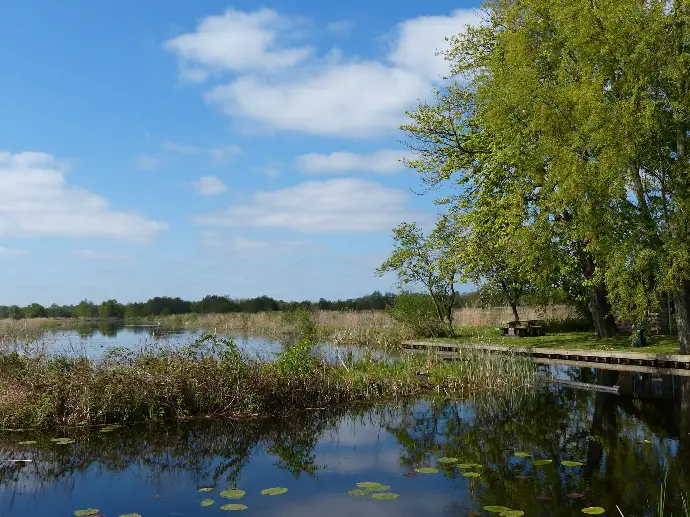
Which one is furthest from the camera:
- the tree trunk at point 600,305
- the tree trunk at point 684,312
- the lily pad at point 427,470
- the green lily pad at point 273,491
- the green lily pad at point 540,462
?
the tree trunk at point 600,305

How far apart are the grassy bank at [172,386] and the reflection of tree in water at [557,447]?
2144 millimetres

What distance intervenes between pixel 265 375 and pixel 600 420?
23.3ft

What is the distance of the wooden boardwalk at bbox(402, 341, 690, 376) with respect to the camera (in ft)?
→ 63.7

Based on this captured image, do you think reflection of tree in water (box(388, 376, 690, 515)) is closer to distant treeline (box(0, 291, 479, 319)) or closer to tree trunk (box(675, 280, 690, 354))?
tree trunk (box(675, 280, 690, 354))

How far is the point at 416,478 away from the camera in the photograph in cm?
881

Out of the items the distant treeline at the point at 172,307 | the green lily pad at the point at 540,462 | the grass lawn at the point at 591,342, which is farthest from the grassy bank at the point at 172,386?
the distant treeline at the point at 172,307

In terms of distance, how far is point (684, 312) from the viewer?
1997cm

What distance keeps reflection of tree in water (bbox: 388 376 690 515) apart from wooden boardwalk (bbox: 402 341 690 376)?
4.06 metres

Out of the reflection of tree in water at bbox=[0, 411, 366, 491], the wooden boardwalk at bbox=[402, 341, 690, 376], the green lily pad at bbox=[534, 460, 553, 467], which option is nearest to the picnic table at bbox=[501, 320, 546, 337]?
the wooden boardwalk at bbox=[402, 341, 690, 376]

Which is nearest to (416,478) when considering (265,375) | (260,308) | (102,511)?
(102,511)

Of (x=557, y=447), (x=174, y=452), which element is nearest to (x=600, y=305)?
(x=557, y=447)

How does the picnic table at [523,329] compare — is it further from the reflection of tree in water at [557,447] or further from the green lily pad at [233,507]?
the green lily pad at [233,507]

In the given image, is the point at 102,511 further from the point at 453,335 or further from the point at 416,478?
the point at 453,335

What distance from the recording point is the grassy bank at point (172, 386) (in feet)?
38.1
